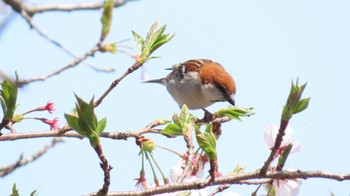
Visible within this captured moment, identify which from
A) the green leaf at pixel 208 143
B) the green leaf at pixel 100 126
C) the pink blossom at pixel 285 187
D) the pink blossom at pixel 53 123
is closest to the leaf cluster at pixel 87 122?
the green leaf at pixel 100 126

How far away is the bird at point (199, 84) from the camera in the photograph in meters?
6.21

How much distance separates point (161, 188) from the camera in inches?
72.7

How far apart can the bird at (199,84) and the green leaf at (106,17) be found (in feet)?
12.4

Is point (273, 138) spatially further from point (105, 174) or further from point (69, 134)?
point (69, 134)

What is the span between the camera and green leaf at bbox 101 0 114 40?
2.35m

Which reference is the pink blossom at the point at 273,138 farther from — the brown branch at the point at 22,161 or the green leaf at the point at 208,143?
the brown branch at the point at 22,161

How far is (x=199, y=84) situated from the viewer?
664cm

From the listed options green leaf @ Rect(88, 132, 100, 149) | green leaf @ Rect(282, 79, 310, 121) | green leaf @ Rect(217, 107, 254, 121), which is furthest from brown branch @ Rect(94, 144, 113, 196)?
green leaf @ Rect(217, 107, 254, 121)

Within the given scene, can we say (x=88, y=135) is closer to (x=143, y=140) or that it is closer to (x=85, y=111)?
(x=85, y=111)

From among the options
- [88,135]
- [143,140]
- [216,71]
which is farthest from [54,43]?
[216,71]

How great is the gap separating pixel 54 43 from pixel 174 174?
0.72 meters

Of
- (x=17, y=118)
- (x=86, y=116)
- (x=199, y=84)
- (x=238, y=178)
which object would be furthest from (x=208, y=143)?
(x=199, y=84)

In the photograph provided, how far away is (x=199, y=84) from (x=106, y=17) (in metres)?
4.29

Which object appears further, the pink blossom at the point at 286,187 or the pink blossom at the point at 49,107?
the pink blossom at the point at 49,107
